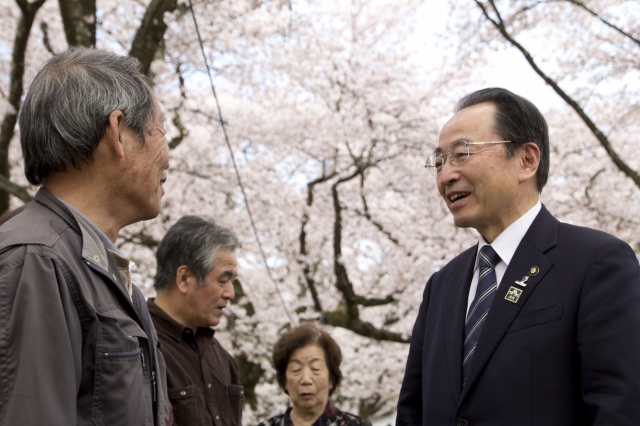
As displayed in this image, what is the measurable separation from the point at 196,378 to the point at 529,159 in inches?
79.1

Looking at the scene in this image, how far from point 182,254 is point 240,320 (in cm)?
711

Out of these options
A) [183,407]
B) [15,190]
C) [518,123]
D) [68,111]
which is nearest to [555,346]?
[518,123]

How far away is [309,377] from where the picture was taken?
373 centimetres

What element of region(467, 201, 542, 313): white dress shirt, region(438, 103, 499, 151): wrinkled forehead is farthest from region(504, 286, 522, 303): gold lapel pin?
region(438, 103, 499, 151): wrinkled forehead

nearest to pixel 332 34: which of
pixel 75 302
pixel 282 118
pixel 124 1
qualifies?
pixel 282 118

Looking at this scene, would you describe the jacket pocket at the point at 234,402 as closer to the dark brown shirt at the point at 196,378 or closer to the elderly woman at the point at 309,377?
the dark brown shirt at the point at 196,378

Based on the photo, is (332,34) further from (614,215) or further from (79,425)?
(79,425)

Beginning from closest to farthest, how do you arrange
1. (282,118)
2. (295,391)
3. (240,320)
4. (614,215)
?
(295,391) < (614,215) < (282,118) < (240,320)

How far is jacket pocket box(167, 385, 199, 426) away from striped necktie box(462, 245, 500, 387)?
1.57 meters

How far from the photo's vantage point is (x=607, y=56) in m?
7.92

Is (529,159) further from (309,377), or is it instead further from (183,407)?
(309,377)

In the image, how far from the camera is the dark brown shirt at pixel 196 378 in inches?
118

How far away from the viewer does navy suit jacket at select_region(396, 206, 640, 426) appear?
1.69m

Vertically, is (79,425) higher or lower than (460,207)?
lower
